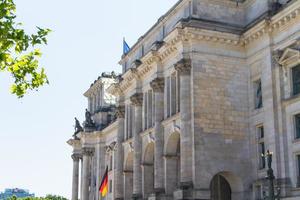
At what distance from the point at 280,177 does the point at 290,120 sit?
3797mm

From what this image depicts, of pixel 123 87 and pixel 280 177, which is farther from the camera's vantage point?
pixel 123 87

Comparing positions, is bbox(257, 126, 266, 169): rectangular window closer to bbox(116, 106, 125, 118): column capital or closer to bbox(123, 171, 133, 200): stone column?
bbox(123, 171, 133, 200): stone column

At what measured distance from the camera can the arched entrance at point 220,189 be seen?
42094 mm

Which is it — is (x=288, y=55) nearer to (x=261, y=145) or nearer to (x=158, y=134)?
(x=261, y=145)

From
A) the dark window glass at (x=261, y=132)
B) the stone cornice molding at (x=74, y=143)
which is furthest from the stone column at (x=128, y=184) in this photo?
the stone cornice molding at (x=74, y=143)

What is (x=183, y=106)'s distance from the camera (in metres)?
39.3

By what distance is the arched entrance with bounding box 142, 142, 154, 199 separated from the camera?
4662 cm

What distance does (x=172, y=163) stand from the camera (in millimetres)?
42625

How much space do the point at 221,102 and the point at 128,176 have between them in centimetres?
1507

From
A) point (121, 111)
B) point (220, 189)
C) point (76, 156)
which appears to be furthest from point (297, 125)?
point (76, 156)

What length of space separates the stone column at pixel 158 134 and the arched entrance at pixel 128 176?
7.70 metres

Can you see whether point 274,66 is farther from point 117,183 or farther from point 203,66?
point 117,183

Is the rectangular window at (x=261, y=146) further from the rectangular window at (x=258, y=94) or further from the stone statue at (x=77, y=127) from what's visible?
the stone statue at (x=77, y=127)

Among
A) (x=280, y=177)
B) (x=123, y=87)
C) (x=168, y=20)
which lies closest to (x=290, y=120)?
(x=280, y=177)
